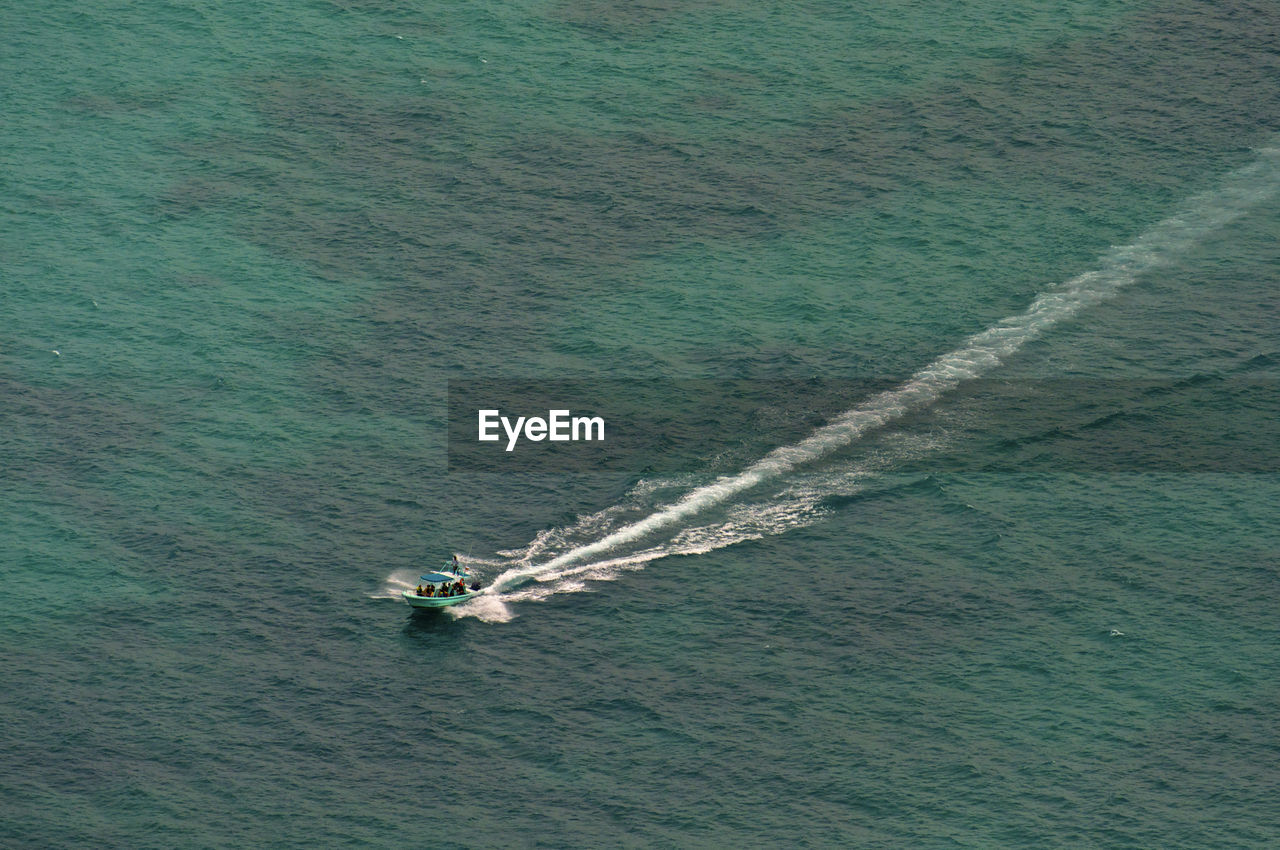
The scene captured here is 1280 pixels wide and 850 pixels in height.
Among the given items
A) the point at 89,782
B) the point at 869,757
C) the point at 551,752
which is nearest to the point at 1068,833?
the point at 869,757

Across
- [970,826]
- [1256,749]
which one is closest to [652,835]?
[970,826]

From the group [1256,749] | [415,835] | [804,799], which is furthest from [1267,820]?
[415,835]

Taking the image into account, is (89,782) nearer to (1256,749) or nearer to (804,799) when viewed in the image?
(804,799)

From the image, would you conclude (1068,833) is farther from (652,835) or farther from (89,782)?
(89,782)

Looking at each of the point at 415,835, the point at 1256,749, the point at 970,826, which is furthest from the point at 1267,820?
the point at 415,835

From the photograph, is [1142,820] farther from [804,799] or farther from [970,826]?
[804,799]
